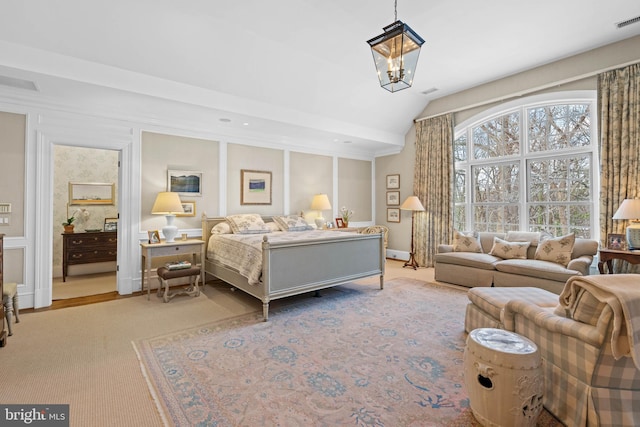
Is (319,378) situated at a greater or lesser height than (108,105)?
lesser

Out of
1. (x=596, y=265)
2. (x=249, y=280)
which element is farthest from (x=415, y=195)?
Answer: (x=249, y=280)

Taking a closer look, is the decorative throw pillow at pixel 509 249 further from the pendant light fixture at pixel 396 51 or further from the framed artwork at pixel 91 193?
the framed artwork at pixel 91 193

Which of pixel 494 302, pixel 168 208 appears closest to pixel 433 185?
pixel 494 302

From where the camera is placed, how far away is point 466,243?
5164mm

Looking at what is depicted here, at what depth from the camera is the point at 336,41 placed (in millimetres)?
3977

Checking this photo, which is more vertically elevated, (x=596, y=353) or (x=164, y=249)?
(x=164, y=249)

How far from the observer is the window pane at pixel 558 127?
4.58 metres

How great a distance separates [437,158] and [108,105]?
5.54 meters

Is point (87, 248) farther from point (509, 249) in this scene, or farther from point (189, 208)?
point (509, 249)

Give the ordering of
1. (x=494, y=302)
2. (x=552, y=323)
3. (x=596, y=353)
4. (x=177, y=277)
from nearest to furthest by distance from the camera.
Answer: (x=596, y=353), (x=552, y=323), (x=494, y=302), (x=177, y=277)

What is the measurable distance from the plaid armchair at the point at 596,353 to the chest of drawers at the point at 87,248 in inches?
242

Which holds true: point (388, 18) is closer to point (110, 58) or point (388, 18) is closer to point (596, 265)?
point (110, 58)

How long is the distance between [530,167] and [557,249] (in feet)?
5.23

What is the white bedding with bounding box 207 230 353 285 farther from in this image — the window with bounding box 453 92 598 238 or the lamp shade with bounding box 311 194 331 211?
the window with bounding box 453 92 598 238
